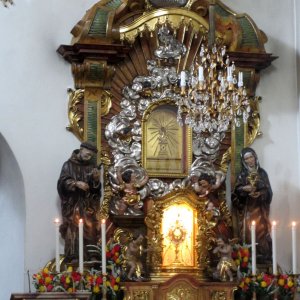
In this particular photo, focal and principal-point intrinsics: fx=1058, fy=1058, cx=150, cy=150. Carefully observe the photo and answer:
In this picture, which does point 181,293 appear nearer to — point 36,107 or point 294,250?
point 294,250

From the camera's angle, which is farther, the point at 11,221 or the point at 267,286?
the point at 11,221

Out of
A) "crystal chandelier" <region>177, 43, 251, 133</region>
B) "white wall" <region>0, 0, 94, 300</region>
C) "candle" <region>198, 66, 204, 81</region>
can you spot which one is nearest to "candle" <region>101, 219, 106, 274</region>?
"white wall" <region>0, 0, 94, 300</region>

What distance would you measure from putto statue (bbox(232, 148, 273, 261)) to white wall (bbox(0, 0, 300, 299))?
Result: 355mm

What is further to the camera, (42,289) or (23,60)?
(23,60)

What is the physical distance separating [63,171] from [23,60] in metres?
1.34

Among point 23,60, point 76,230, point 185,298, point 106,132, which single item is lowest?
point 185,298

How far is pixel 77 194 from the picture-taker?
11.5 m

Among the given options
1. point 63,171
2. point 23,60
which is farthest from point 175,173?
point 23,60

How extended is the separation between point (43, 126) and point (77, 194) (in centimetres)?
87

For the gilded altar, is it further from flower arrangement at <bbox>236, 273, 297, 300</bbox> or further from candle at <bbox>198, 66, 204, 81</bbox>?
candle at <bbox>198, 66, 204, 81</bbox>

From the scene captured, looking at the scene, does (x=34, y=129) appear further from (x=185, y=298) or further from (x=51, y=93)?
(x=185, y=298)

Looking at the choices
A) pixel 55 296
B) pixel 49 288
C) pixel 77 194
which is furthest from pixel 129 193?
pixel 55 296

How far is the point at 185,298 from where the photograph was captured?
36.0 ft

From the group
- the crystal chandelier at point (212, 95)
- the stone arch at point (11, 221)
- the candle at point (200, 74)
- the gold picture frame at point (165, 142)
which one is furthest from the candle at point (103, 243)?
the candle at point (200, 74)
